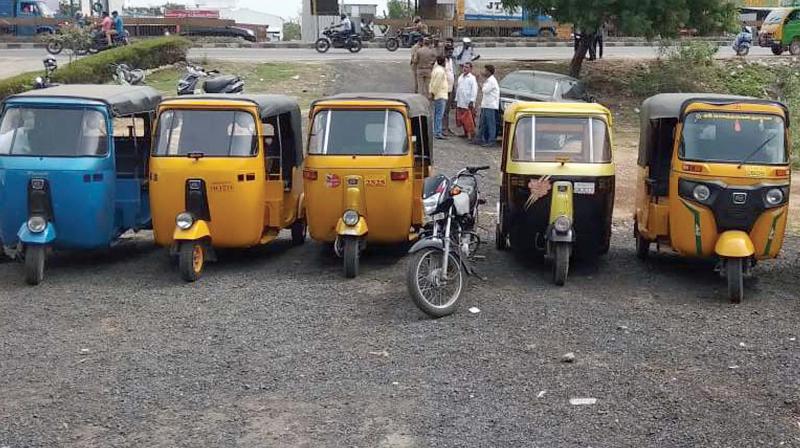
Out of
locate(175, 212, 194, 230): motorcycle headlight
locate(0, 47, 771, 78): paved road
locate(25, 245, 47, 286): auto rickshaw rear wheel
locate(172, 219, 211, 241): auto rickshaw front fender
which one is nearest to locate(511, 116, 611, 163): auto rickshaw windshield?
locate(172, 219, 211, 241): auto rickshaw front fender

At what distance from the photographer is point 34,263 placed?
9.09m

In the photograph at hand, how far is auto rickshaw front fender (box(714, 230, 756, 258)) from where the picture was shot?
8.30 metres

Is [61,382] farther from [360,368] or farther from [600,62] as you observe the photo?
[600,62]

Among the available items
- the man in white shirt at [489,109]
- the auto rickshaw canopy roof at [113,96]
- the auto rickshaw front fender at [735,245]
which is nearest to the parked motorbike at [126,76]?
the man in white shirt at [489,109]

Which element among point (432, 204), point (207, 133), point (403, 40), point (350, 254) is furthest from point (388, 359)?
point (403, 40)

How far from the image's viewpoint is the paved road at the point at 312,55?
91.1ft

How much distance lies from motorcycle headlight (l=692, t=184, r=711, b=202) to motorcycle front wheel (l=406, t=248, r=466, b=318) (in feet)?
7.94

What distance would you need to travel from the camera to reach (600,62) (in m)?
27.7

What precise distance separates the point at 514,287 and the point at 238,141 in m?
3.22

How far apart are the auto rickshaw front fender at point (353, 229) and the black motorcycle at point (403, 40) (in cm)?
2322

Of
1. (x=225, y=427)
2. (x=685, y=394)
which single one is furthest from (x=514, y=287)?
(x=225, y=427)

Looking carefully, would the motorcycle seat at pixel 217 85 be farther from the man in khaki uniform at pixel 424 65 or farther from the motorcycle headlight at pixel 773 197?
the motorcycle headlight at pixel 773 197

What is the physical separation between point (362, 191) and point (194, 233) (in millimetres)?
1737

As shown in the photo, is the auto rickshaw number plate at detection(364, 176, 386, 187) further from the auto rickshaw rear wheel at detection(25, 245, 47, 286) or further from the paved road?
the paved road
